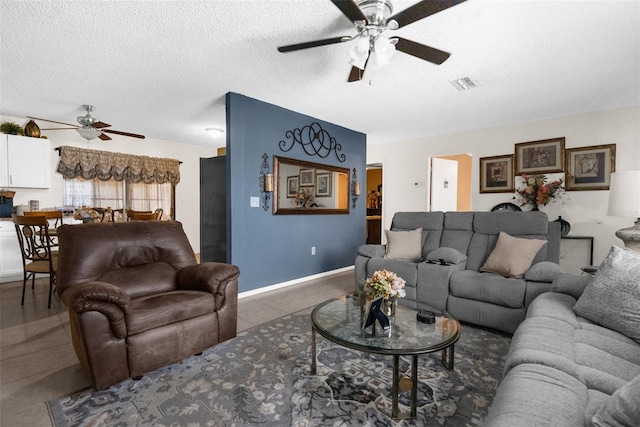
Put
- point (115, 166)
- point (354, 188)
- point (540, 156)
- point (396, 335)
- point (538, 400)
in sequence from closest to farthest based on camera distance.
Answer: point (538, 400) < point (396, 335) < point (540, 156) < point (354, 188) < point (115, 166)

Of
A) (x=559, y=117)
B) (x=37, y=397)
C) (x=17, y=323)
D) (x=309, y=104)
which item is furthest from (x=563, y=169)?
(x=17, y=323)

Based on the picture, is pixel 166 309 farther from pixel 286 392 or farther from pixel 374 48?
pixel 374 48

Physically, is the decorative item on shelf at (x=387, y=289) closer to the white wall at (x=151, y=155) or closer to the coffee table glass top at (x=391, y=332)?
the coffee table glass top at (x=391, y=332)

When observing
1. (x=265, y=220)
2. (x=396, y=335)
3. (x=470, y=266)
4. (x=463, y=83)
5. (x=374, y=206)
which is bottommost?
(x=396, y=335)

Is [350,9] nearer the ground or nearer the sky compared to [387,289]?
nearer the sky

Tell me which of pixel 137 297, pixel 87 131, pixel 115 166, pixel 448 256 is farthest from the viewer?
pixel 115 166

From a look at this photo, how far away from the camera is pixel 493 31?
233 cm

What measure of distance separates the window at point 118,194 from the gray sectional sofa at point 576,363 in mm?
6274

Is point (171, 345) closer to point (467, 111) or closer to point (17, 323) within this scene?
point (17, 323)

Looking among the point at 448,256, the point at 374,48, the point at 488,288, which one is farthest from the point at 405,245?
the point at 374,48

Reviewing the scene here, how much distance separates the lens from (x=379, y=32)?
6.57 feet

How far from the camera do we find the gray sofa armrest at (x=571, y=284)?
2078mm

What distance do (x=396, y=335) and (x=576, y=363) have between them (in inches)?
31.6

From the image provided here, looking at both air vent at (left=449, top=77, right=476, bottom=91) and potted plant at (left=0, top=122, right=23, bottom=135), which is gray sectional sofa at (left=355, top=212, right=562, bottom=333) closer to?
air vent at (left=449, top=77, right=476, bottom=91)
